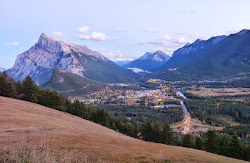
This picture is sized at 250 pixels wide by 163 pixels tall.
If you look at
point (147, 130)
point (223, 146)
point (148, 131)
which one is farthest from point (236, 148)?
point (147, 130)

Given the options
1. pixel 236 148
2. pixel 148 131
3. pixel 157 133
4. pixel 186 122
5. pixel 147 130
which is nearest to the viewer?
pixel 236 148

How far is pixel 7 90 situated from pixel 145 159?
2574 inches

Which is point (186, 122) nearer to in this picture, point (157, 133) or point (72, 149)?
point (157, 133)

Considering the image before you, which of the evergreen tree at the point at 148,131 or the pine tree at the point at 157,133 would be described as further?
the evergreen tree at the point at 148,131

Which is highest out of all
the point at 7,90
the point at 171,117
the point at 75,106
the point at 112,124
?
the point at 7,90

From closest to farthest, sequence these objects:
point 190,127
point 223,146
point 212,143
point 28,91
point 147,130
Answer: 1. point 223,146
2. point 212,143
3. point 147,130
4. point 28,91
5. point 190,127

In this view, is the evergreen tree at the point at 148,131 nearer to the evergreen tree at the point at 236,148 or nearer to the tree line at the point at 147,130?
the tree line at the point at 147,130

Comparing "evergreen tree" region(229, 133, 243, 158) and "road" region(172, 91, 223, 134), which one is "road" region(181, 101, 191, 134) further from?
"evergreen tree" region(229, 133, 243, 158)

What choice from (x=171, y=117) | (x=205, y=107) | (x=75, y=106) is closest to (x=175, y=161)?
(x=75, y=106)

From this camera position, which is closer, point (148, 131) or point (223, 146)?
point (223, 146)

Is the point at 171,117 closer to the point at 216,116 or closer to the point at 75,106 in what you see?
the point at 216,116

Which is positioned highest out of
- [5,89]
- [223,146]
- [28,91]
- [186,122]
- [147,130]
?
[5,89]

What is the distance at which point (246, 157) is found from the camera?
45219 millimetres

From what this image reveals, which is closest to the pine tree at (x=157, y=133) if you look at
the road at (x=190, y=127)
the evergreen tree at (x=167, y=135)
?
the evergreen tree at (x=167, y=135)
